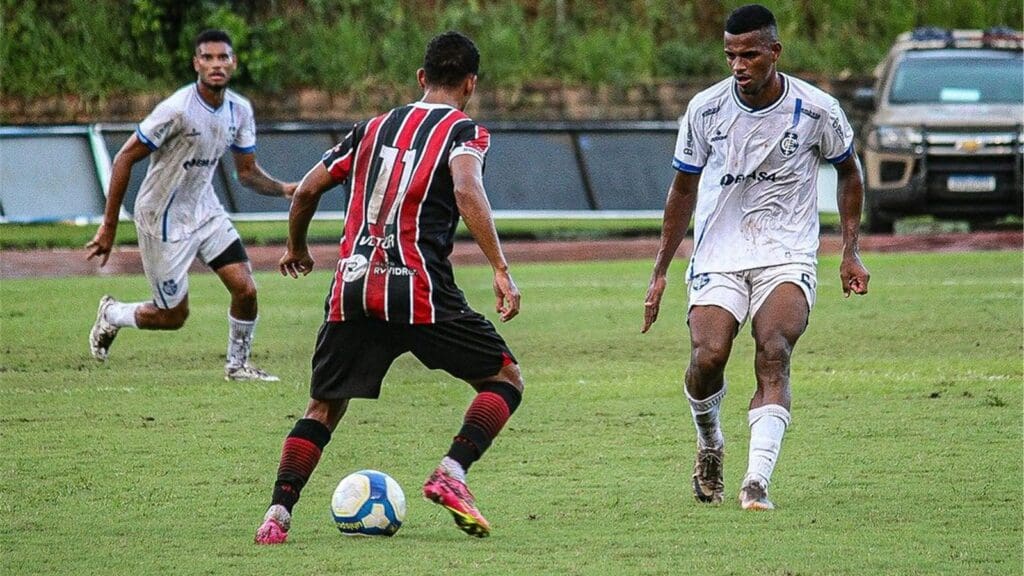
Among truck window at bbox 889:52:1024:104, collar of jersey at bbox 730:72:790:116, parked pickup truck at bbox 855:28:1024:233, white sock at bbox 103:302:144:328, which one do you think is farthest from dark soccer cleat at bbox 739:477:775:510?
truck window at bbox 889:52:1024:104

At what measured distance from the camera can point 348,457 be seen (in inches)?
335

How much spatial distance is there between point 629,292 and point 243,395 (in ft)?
21.2

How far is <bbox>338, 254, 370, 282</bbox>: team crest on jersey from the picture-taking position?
664 centimetres

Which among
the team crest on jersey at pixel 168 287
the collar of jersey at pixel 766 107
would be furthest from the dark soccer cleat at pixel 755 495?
the team crest on jersey at pixel 168 287

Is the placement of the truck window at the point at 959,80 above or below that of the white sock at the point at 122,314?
below

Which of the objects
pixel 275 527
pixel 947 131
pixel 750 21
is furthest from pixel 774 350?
pixel 947 131

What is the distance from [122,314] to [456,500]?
5769 mm

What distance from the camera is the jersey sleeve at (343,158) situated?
266 inches

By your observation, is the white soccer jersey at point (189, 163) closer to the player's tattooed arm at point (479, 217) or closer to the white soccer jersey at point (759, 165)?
the white soccer jersey at point (759, 165)

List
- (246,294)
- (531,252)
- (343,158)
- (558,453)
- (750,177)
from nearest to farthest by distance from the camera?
(343,158) < (750,177) < (558,453) < (246,294) < (531,252)

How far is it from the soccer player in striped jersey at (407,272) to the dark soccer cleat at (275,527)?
3 cm

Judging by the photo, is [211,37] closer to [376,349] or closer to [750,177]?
[750,177]

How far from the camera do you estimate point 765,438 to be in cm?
709

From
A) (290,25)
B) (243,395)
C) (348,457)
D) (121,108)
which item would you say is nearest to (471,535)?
(348,457)
